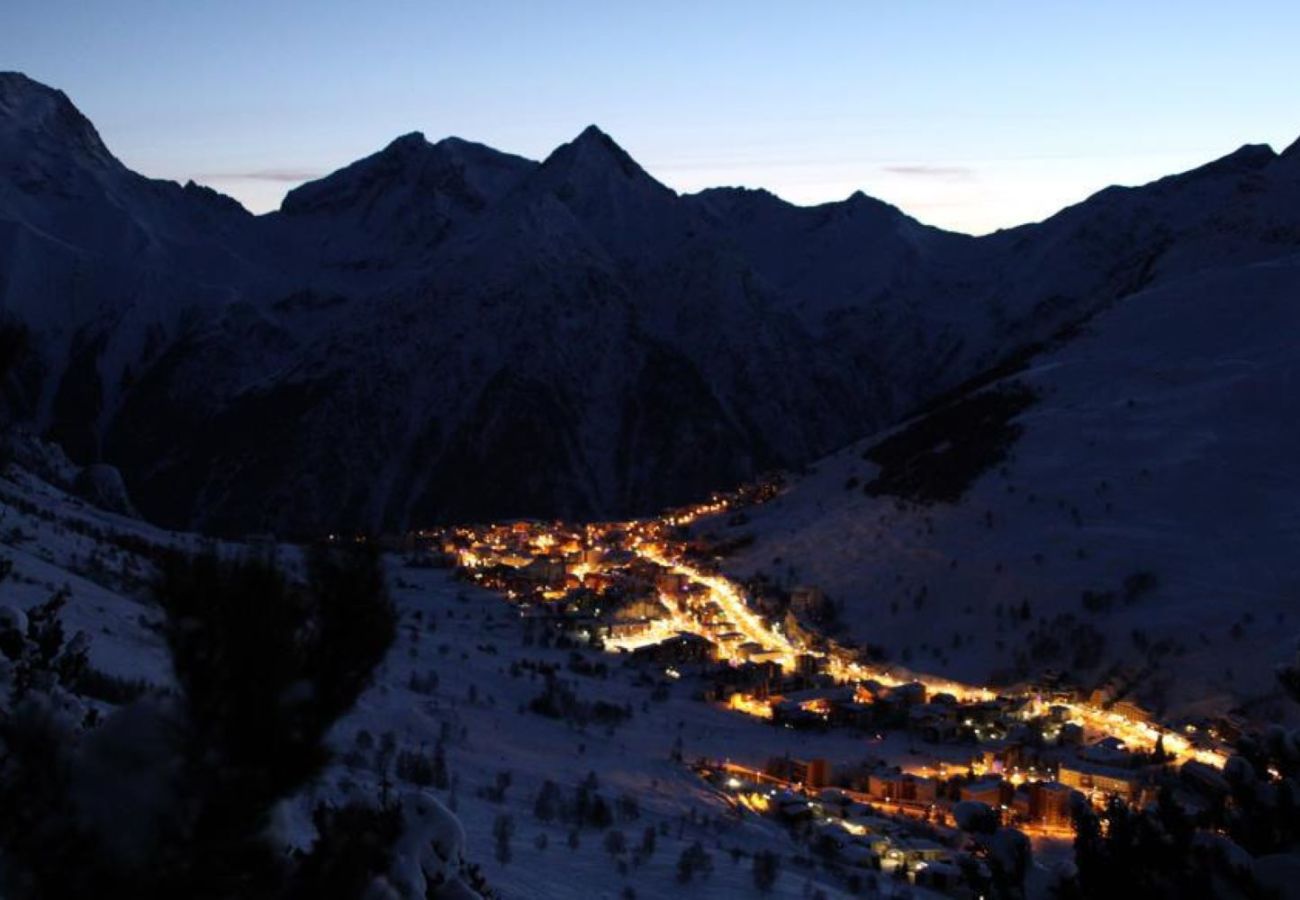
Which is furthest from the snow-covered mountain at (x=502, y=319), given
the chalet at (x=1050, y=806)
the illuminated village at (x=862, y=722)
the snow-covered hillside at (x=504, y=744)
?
the chalet at (x=1050, y=806)

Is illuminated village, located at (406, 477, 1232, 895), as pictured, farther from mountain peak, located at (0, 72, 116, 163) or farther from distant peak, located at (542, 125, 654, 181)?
mountain peak, located at (0, 72, 116, 163)

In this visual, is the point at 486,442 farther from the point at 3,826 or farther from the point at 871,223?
the point at 3,826

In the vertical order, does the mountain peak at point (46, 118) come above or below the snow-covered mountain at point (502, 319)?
above

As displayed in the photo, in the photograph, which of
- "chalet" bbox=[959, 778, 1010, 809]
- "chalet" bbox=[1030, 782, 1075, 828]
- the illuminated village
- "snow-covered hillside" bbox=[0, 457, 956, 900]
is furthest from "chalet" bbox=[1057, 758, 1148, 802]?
"snow-covered hillside" bbox=[0, 457, 956, 900]

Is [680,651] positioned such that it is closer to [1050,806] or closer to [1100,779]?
[1100,779]

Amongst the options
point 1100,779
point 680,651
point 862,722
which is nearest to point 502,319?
point 680,651

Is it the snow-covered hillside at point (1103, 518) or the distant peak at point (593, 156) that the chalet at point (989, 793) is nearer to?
the snow-covered hillside at point (1103, 518)

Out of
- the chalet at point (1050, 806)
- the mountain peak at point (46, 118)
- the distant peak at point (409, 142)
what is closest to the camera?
the chalet at point (1050, 806)
